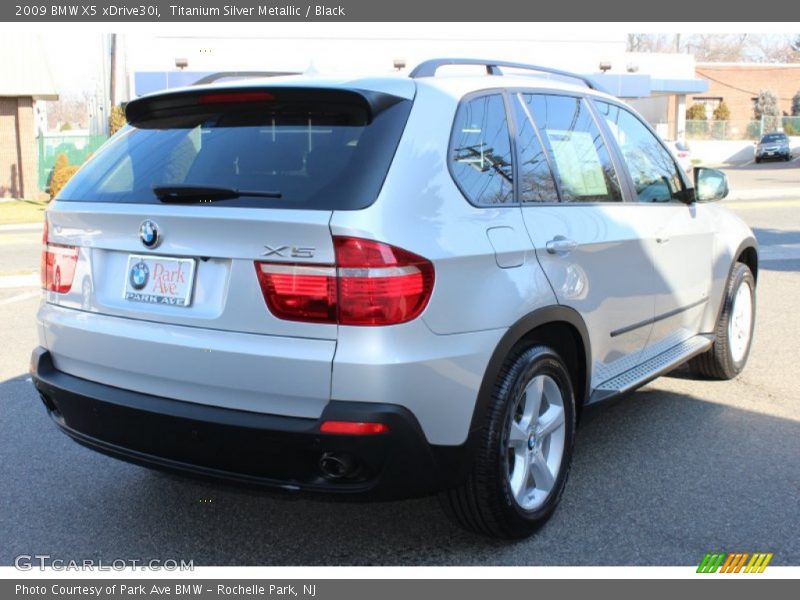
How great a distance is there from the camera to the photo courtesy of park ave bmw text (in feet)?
9.96

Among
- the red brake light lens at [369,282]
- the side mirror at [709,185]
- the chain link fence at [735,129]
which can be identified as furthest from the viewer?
the chain link fence at [735,129]

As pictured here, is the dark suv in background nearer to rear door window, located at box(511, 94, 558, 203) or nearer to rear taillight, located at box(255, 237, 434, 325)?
rear door window, located at box(511, 94, 558, 203)

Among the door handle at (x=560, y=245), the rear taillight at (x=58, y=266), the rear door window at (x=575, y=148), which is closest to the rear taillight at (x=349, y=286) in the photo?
the door handle at (x=560, y=245)

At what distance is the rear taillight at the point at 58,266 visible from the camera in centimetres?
362

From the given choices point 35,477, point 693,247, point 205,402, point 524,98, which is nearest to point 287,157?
point 205,402

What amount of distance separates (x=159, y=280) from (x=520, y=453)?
5.25 ft

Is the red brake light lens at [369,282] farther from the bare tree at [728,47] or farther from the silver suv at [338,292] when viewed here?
the bare tree at [728,47]

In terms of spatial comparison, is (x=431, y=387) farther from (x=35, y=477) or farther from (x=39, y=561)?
(x=35, y=477)

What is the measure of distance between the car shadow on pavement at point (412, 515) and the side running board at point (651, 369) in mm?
432

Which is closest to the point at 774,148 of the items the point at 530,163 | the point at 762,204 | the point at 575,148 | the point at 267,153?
the point at 762,204

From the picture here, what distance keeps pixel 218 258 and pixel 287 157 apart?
1.49ft

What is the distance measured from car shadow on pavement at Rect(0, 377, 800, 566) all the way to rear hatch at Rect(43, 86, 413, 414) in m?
0.56

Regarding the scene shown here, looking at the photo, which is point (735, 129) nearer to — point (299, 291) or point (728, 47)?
point (728, 47)

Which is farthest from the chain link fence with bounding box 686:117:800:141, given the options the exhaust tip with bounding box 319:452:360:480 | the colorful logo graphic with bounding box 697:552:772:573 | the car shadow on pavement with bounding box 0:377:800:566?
the exhaust tip with bounding box 319:452:360:480
